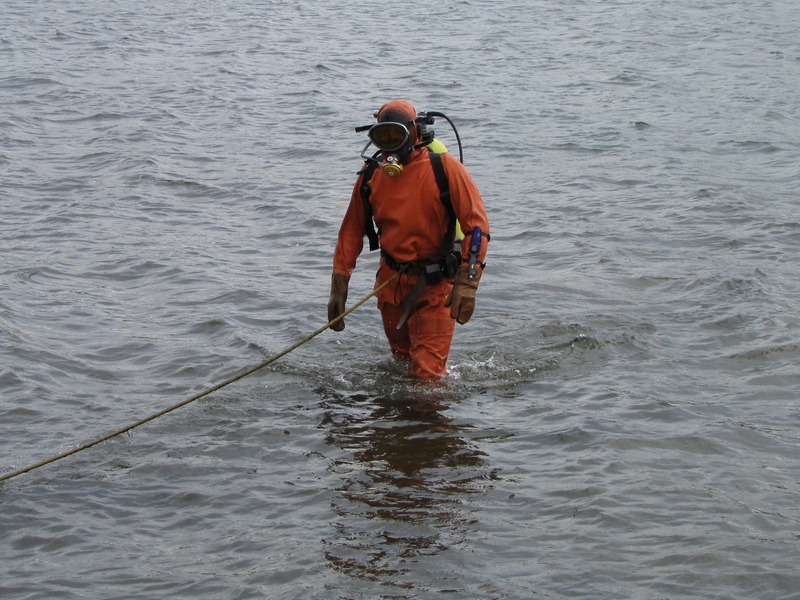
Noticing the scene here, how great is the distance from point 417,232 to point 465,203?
40 centimetres

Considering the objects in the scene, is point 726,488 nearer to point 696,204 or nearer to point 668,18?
point 696,204

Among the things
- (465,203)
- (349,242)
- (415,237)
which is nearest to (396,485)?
(415,237)

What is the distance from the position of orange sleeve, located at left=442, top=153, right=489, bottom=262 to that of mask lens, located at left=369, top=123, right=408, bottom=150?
Answer: 1.00 ft

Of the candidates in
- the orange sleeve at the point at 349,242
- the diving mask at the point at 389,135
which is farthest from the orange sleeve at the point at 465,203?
the orange sleeve at the point at 349,242

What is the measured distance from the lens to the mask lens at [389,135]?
641cm

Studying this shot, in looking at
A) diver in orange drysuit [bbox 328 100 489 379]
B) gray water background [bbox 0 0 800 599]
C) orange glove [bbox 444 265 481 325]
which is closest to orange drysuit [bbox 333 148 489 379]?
diver in orange drysuit [bbox 328 100 489 379]

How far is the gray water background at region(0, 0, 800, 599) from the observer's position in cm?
522

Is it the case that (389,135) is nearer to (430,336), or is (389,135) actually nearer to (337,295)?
(337,295)

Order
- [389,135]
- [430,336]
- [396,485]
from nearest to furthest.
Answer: [396,485], [389,135], [430,336]

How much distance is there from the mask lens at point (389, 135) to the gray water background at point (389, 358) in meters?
1.68

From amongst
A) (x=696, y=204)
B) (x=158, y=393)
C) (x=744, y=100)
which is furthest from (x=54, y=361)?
(x=744, y=100)

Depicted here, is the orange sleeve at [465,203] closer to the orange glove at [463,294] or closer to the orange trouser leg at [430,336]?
the orange glove at [463,294]

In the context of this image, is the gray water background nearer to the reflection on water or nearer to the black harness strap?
the reflection on water

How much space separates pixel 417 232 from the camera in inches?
265
